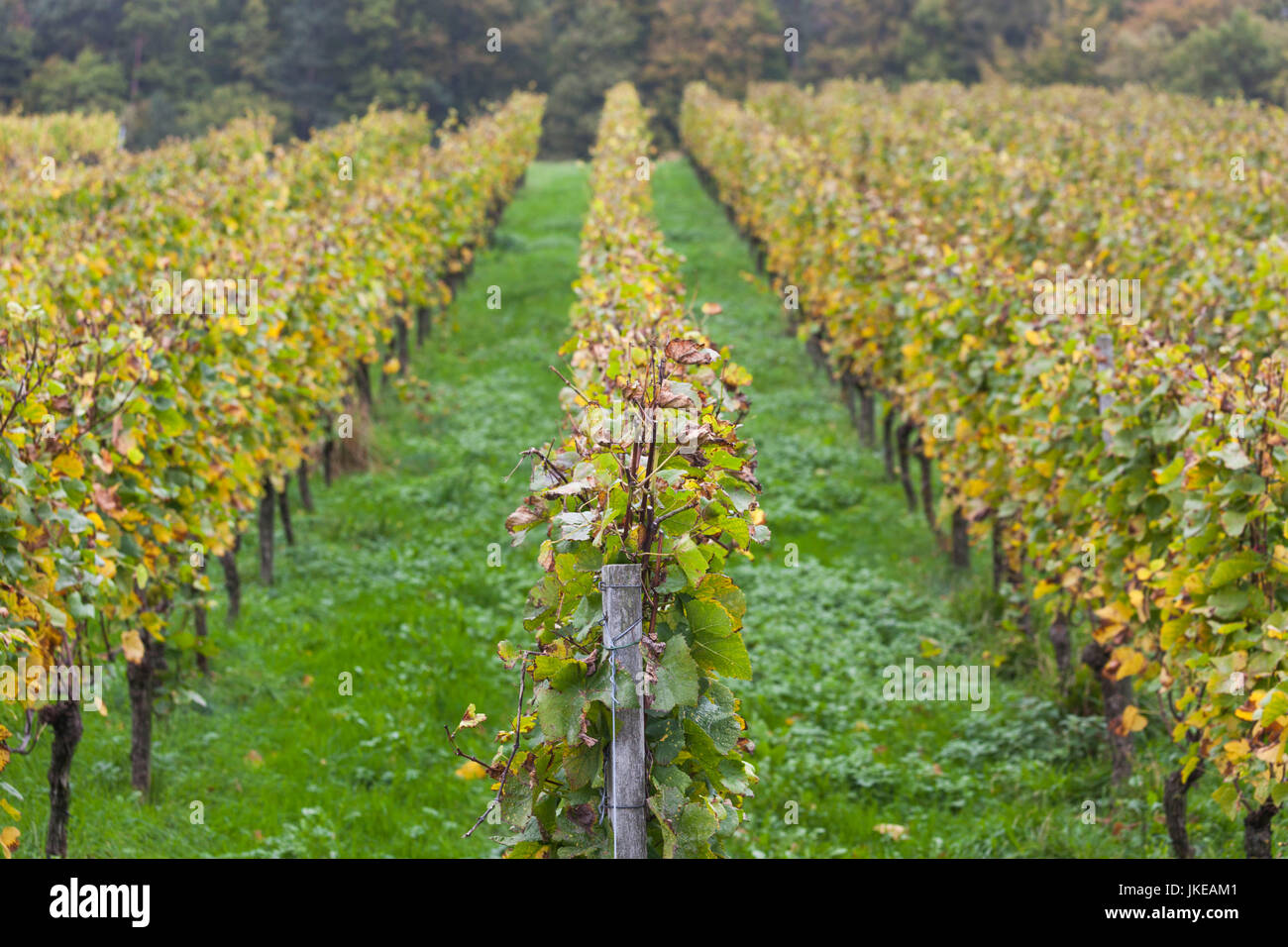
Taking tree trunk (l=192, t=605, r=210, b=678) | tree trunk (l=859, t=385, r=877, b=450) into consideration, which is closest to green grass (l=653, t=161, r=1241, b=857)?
tree trunk (l=859, t=385, r=877, b=450)

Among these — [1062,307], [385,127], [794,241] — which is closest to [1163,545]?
[1062,307]

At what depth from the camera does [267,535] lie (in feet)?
28.9

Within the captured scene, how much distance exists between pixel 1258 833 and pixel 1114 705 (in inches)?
62.6

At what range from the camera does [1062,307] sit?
6773mm

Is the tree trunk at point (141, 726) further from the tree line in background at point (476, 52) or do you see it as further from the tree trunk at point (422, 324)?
the tree line in background at point (476, 52)

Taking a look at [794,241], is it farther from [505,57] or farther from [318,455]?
[505,57]

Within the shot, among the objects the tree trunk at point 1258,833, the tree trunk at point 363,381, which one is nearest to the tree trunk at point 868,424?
the tree trunk at point 363,381

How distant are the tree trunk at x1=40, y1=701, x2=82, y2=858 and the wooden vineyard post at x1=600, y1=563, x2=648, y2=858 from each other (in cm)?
301

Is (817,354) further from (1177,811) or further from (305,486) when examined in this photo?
(1177,811)

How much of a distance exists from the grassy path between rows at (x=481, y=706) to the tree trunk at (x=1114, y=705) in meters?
0.12

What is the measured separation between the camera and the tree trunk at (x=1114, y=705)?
19.6 ft

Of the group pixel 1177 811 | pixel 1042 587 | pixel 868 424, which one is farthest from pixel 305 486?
pixel 1177 811

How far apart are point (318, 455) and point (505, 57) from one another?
4056cm

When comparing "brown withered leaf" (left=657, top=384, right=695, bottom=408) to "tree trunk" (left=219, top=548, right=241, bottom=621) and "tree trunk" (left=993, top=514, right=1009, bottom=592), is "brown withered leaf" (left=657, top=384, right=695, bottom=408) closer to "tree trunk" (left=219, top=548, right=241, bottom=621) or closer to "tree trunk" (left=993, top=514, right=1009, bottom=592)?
"tree trunk" (left=993, top=514, right=1009, bottom=592)
